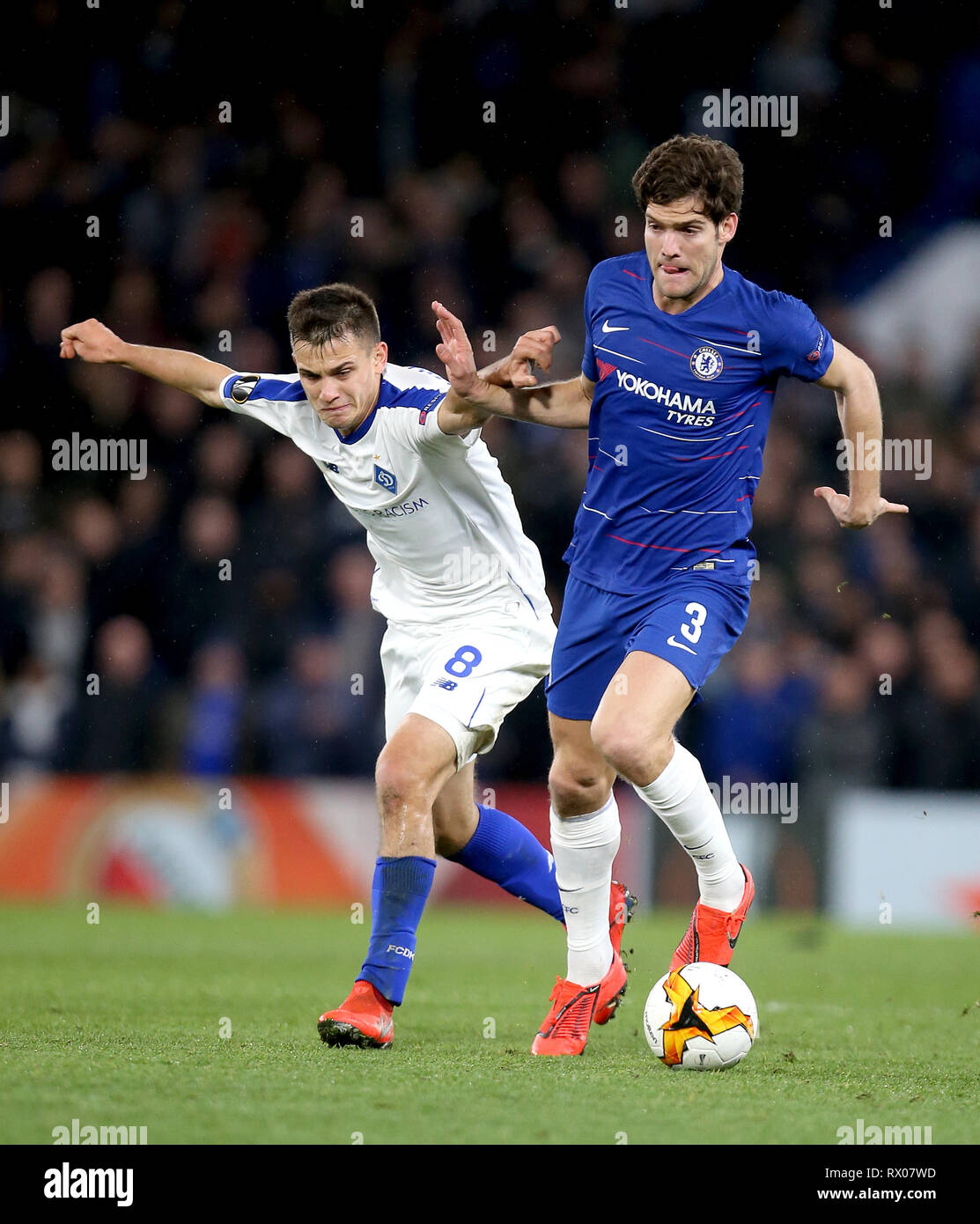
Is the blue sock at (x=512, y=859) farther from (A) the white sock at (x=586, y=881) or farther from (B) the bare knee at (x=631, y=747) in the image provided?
(B) the bare knee at (x=631, y=747)

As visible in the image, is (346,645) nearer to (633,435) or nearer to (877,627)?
(877,627)

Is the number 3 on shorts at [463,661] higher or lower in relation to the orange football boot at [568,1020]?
higher

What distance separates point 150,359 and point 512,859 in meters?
2.30

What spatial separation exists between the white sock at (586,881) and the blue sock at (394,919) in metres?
0.45

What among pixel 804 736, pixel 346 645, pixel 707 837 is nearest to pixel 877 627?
pixel 804 736

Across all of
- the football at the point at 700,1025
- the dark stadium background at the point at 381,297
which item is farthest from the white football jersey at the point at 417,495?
the dark stadium background at the point at 381,297

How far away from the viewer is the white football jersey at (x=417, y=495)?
5570 mm

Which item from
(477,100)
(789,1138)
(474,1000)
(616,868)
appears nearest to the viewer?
(789,1138)

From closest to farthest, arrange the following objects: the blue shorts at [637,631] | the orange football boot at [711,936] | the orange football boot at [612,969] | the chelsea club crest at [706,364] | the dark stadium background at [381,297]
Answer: the blue shorts at [637,631] < the chelsea club crest at [706,364] < the orange football boot at [711,936] < the orange football boot at [612,969] < the dark stadium background at [381,297]

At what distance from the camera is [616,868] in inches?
443

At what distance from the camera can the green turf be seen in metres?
3.64

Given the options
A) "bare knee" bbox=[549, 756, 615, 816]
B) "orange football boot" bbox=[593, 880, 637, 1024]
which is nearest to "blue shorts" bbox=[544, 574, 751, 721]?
"bare knee" bbox=[549, 756, 615, 816]

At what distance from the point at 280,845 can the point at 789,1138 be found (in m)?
8.16

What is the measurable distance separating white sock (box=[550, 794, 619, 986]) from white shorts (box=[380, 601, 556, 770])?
44cm
